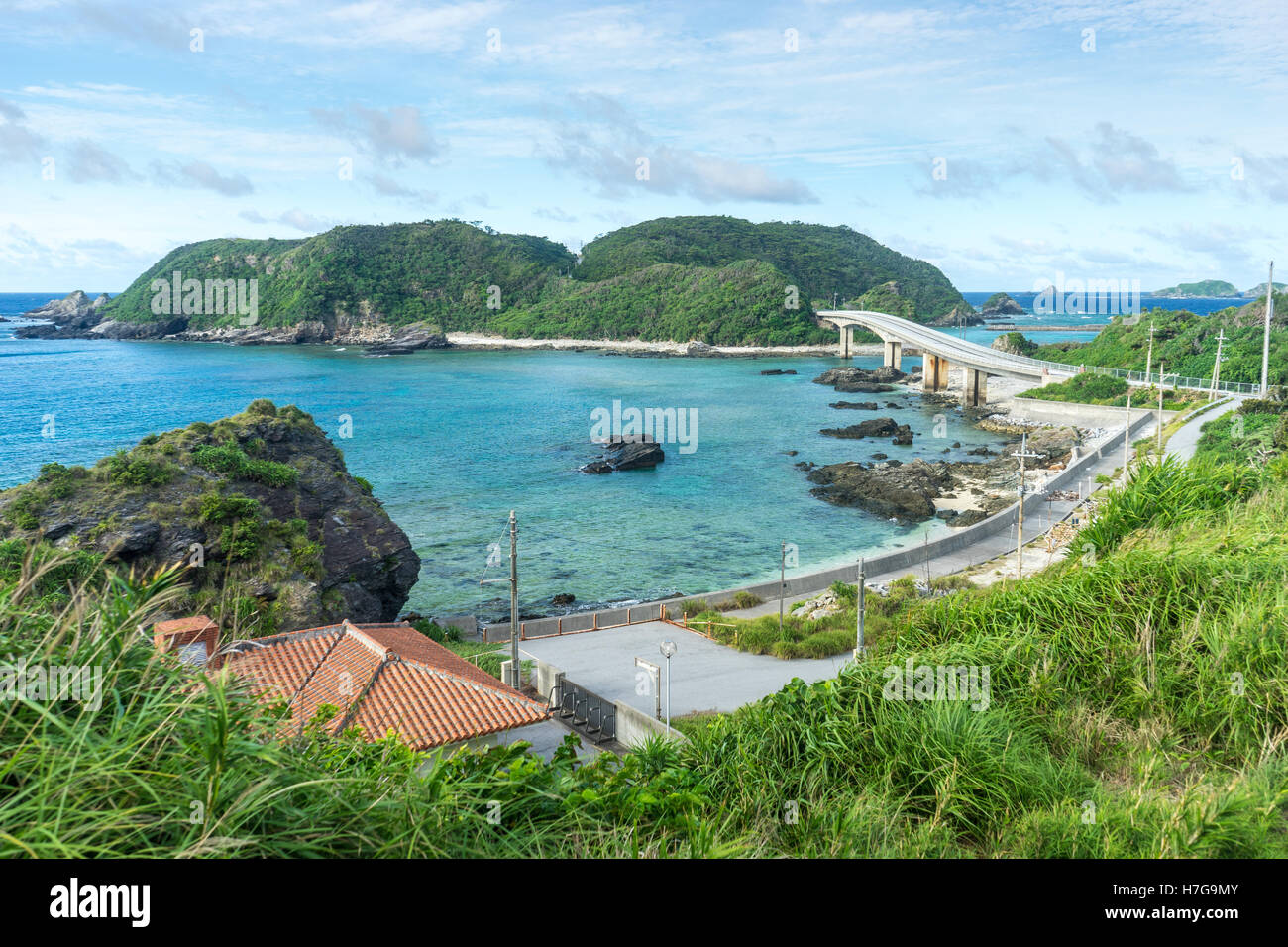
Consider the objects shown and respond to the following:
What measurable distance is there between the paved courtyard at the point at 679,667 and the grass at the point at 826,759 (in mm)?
6689

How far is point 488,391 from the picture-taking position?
88688mm

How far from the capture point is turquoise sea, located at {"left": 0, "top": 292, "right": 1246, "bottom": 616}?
106 ft

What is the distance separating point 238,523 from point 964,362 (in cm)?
6307

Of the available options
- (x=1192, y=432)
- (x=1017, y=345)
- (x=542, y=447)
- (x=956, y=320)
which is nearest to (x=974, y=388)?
(x=1017, y=345)

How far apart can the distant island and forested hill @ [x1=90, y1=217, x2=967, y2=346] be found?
276 mm

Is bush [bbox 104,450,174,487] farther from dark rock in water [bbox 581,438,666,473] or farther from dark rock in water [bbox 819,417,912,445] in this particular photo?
dark rock in water [bbox 819,417,912,445]

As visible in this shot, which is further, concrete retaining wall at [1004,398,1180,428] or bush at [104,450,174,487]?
concrete retaining wall at [1004,398,1180,428]

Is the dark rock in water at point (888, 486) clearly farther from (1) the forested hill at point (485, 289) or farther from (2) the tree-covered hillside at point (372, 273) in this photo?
(2) the tree-covered hillside at point (372, 273)

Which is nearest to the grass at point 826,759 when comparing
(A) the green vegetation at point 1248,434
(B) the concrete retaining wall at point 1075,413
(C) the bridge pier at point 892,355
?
(A) the green vegetation at point 1248,434

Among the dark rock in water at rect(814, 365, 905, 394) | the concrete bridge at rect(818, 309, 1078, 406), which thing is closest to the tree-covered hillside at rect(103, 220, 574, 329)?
the dark rock in water at rect(814, 365, 905, 394)

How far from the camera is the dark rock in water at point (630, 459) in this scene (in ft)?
163
